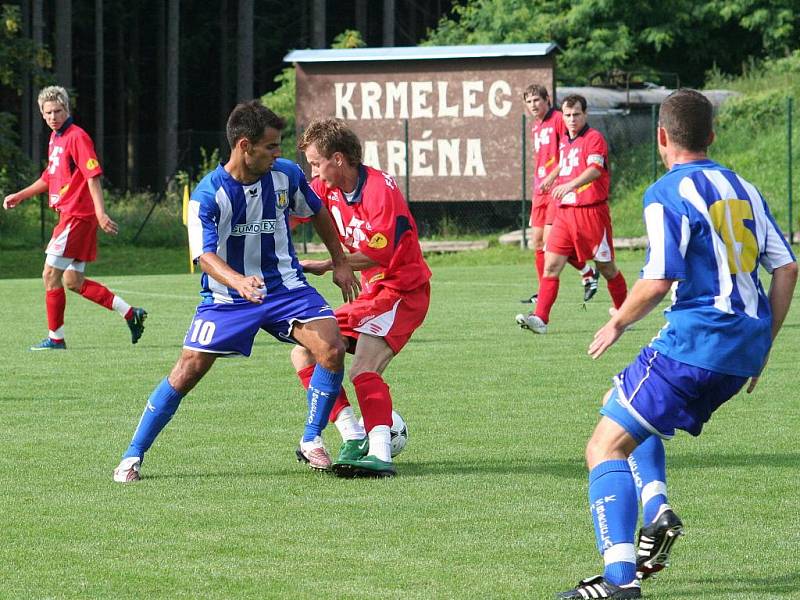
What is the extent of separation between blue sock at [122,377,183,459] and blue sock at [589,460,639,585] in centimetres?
275

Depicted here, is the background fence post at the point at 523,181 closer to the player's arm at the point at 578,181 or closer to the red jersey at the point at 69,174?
the player's arm at the point at 578,181

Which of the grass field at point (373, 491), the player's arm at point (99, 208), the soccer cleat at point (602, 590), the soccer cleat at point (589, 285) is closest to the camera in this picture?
the soccer cleat at point (602, 590)

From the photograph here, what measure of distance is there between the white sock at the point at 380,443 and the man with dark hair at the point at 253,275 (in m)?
0.23

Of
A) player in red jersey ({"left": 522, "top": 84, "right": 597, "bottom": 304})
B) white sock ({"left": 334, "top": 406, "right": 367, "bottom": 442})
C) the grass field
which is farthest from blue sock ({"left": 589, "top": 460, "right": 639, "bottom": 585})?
player in red jersey ({"left": 522, "top": 84, "right": 597, "bottom": 304})

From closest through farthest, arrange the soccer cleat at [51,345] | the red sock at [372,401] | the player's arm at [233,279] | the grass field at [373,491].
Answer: the grass field at [373,491] → the player's arm at [233,279] → the red sock at [372,401] → the soccer cleat at [51,345]

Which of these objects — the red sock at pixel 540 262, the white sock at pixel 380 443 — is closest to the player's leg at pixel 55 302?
the red sock at pixel 540 262

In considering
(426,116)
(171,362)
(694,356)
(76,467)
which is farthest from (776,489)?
(426,116)

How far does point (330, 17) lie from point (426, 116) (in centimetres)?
3046

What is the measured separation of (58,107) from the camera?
11984 millimetres

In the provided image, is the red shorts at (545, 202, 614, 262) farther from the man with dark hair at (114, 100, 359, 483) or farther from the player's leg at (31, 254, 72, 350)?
the man with dark hair at (114, 100, 359, 483)

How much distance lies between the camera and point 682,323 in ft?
15.7

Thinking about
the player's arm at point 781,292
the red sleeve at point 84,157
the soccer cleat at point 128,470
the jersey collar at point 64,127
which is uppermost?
the player's arm at point 781,292

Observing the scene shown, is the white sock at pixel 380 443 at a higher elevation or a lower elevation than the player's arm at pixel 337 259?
lower

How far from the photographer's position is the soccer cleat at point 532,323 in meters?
12.9
